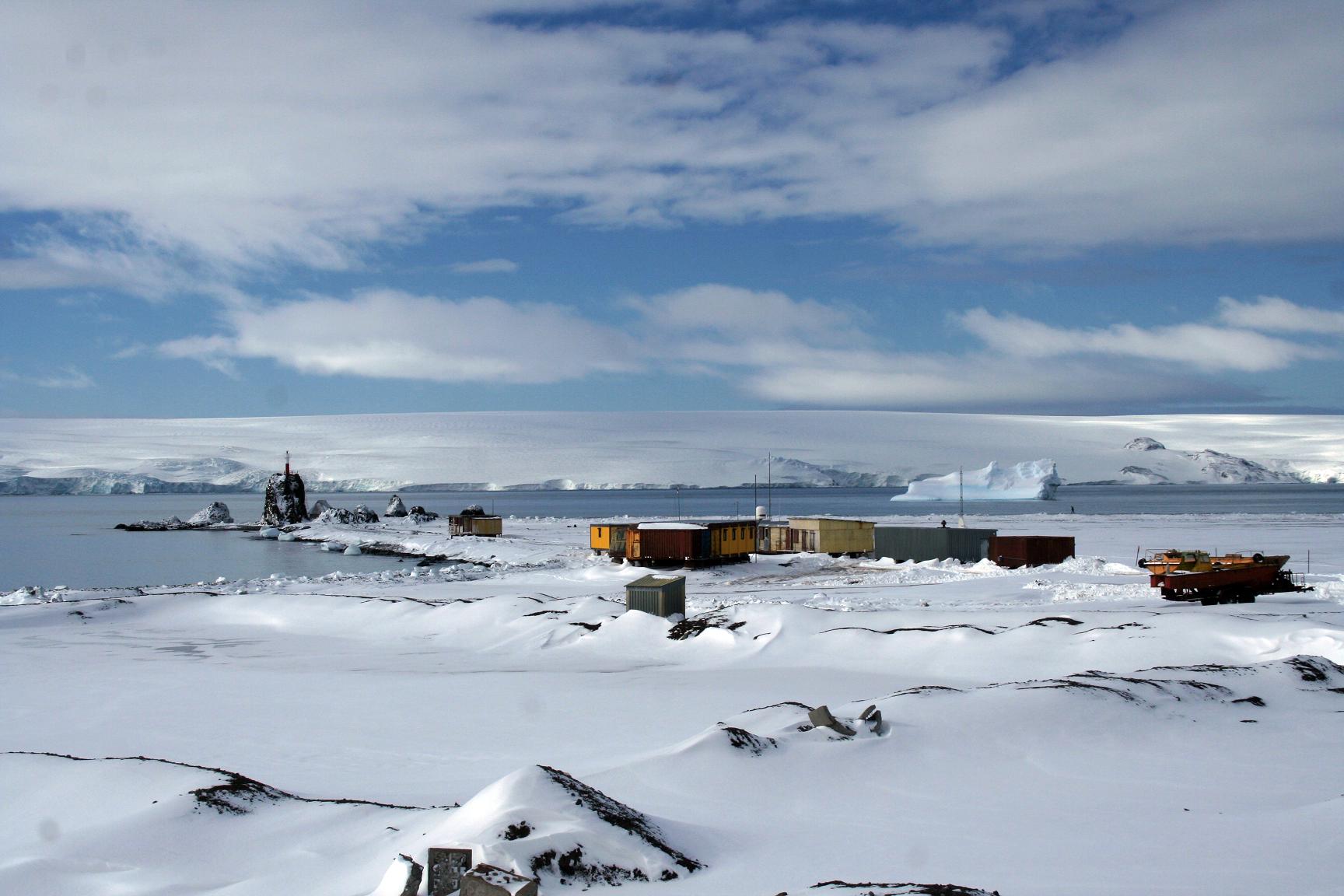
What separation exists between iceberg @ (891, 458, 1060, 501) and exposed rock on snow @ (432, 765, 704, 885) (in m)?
95.1

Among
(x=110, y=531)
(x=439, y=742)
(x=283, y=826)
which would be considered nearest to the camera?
(x=283, y=826)

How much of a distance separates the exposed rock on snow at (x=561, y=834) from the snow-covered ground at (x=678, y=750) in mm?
20

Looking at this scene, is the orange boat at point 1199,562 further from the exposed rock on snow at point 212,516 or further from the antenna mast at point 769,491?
the exposed rock on snow at point 212,516

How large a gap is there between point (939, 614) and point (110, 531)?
70.3 metres

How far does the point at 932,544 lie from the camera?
35.1 metres

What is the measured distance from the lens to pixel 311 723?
37.8 feet

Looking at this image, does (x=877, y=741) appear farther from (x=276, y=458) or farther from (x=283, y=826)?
(x=276, y=458)

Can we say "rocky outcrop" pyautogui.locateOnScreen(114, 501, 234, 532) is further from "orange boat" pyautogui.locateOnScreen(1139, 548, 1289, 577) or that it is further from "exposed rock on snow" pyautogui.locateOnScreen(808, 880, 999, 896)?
"exposed rock on snow" pyautogui.locateOnScreen(808, 880, 999, 896)

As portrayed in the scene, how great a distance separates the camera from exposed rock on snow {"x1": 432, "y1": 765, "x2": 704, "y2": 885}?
569 cm

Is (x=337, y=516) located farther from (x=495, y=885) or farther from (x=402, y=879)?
(x=495, y=885)

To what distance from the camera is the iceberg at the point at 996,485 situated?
325 ft

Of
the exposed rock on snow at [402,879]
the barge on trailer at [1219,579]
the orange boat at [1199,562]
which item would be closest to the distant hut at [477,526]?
the orange boat at [1199,562]

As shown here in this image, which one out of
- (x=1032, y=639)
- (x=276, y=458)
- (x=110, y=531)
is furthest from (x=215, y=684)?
(x=276, y=458)

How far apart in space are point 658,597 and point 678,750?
10618 millimetres
